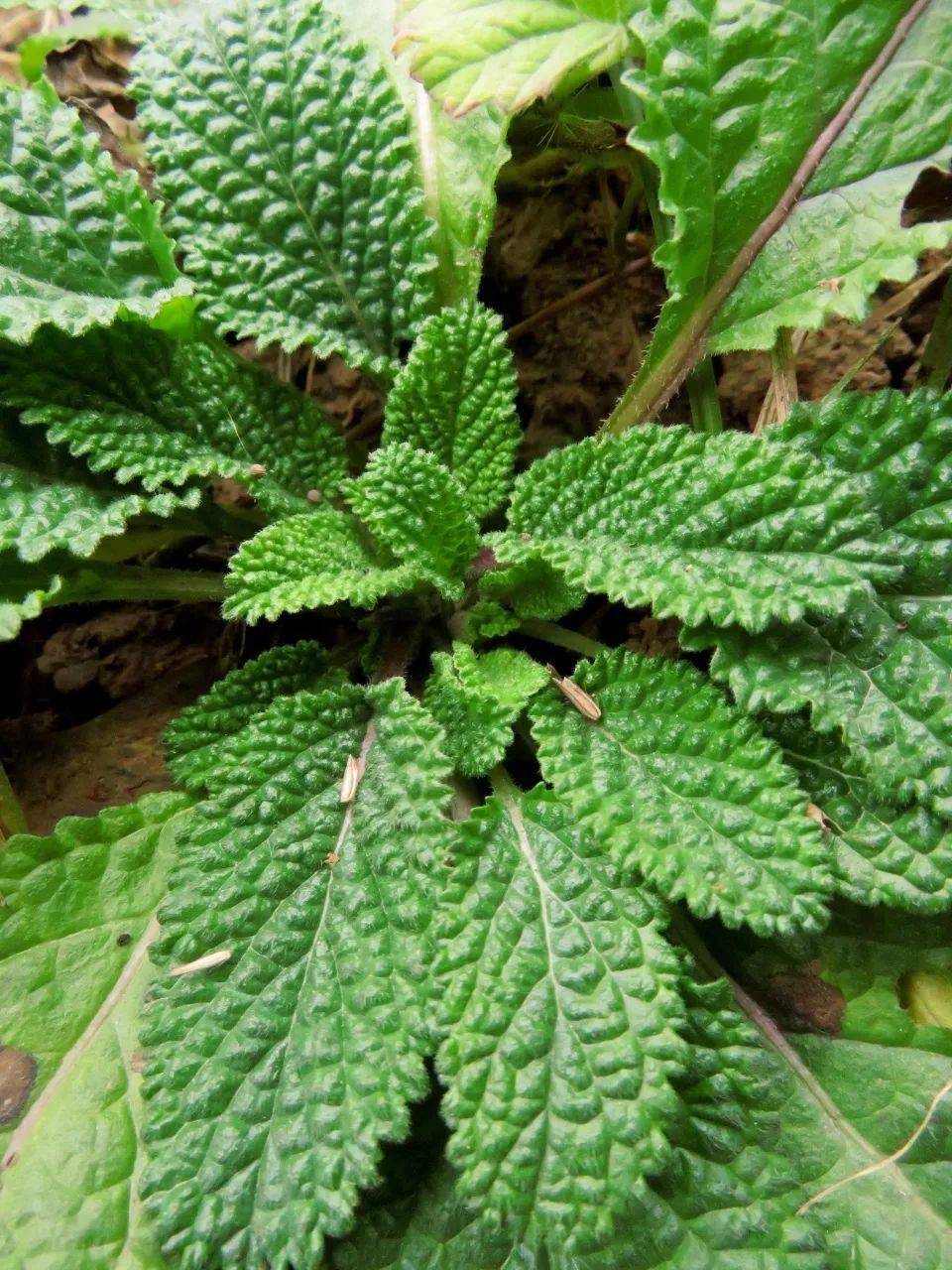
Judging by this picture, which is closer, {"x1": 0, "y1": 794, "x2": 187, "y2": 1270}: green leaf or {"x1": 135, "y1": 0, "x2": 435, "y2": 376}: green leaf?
{"x1": 0, "y1": 794, "x2": 187, "y2": 1270}: green leaf

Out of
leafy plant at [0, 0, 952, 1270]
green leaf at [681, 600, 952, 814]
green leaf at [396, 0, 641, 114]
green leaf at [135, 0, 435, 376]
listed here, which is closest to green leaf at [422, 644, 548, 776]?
leafy plant at [0, 0, 952, 1270]

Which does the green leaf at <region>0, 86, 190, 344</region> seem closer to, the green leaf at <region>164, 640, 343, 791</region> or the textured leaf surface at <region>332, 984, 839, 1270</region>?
the green leaf at <region>164, 640, 343, 791</region>

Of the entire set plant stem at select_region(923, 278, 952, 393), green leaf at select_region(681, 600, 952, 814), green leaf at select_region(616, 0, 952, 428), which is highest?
green leaf at select_region(616, 0, 952, 428)

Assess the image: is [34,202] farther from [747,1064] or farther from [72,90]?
[747,1064]

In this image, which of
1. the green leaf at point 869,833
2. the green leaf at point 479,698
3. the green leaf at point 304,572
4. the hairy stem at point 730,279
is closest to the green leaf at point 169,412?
the green leaf at point 304,572

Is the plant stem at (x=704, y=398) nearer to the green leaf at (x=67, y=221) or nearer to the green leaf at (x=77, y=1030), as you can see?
the green leaf at (x=67, y=221)

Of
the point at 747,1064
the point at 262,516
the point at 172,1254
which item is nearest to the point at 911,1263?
the point at 747,1064

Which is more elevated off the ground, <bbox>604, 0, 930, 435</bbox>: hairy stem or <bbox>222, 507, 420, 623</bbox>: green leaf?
<bbox>604, 0, 930, 435</bbox>: hairy stem
